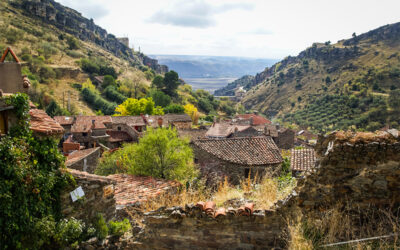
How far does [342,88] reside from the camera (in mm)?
117625

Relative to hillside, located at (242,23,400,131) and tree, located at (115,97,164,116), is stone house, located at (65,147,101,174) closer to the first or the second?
tree, located at (115,97,164,116)

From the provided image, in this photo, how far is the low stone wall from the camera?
559cm

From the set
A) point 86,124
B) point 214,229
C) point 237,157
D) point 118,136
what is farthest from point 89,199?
point 118,136

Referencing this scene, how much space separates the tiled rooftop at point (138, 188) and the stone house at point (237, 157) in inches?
206

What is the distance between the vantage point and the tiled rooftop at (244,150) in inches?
671

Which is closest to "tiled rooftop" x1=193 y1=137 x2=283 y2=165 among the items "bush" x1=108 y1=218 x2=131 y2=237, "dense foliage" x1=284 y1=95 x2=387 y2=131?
"bush" x1=108 y1=218 x2=131 y2=237

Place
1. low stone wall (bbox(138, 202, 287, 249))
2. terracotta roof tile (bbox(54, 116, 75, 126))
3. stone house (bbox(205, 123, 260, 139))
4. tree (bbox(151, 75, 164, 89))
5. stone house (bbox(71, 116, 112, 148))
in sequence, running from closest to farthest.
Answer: low stone wall (bbox(138, 202, 287, 249)), stone house (bbox(71, 116, 112, 148)), stone house (bbox(205, 123, 260, 139)), terracotta roof tile (bbox(54, 116, 75, 126)), tree (bbox(151, 75, 164, 89))

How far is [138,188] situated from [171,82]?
→ 81294 mm

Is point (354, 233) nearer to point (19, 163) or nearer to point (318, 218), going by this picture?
point (318, 218)

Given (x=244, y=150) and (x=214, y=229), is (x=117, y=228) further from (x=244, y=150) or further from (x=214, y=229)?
(x=244, y=150)

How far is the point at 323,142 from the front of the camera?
6.20m

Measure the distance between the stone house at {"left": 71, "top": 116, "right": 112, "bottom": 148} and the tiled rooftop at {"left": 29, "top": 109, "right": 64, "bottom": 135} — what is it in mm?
33653

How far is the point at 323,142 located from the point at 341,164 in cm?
70

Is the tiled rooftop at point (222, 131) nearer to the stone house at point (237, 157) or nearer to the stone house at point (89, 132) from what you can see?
the stone house at point (89, 132)
